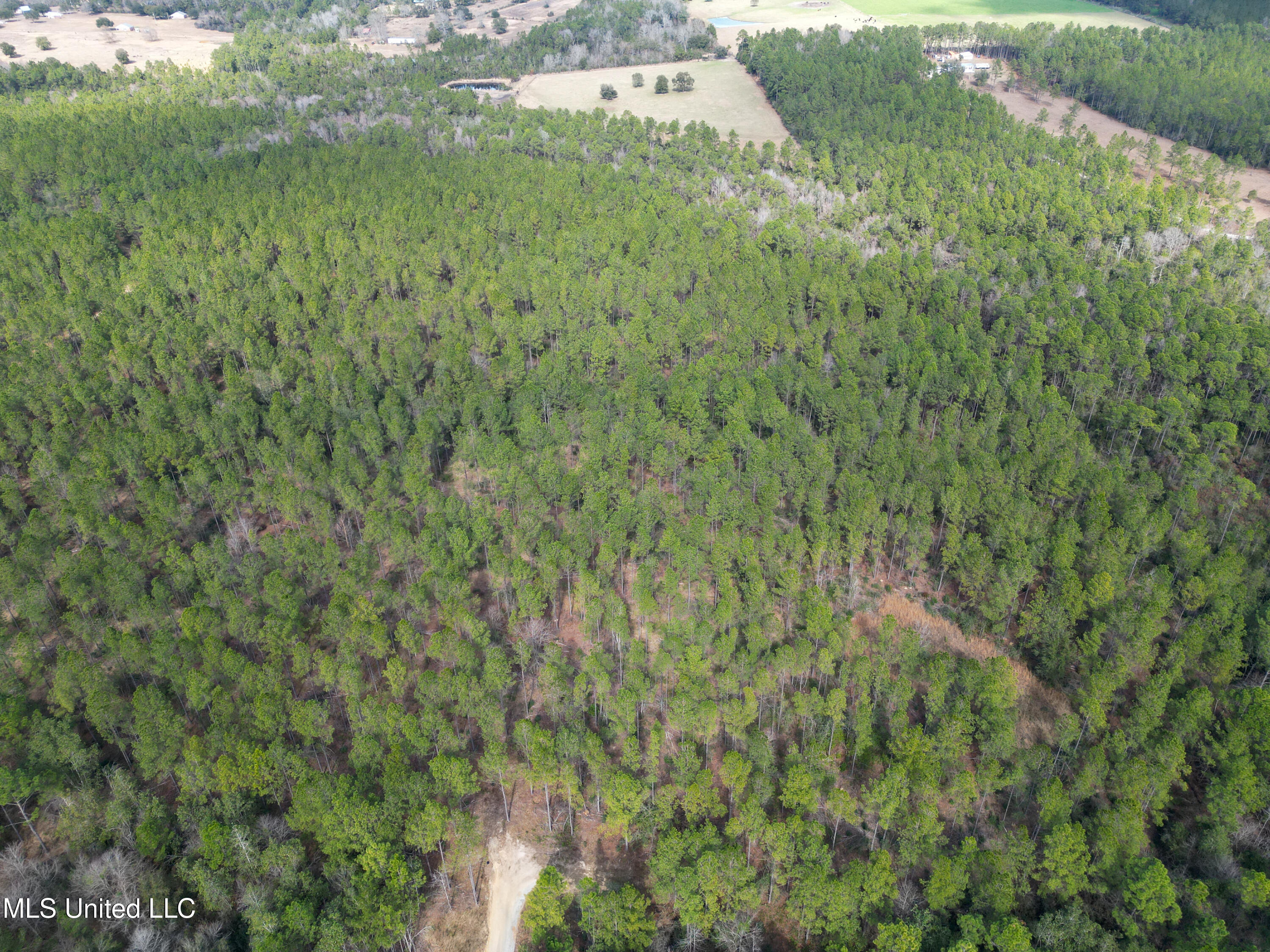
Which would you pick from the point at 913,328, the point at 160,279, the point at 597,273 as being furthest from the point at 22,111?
the point at 913,328

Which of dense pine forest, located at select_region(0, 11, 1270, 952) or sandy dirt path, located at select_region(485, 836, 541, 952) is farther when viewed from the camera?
dense pine forest, located at select_region(0, 11, 1270, 952)

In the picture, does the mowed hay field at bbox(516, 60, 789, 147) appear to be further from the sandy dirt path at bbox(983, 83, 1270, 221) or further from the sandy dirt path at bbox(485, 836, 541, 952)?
the sandy dirt path at bbox(485, 836, 541, 952)

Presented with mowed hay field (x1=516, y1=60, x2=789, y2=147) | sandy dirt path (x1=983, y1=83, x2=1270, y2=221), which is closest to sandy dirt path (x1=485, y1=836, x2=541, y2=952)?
sandy dirt path (x1=983, y1=83, x2=1270, y2=221)

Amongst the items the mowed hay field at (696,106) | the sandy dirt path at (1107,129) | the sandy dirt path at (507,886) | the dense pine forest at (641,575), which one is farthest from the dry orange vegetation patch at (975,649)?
the mowed hay field at (696,106)

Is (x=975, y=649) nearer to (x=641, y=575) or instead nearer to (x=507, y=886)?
(x=641, y=575)

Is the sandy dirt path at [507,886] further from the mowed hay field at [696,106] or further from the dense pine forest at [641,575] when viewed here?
the mowed hay field at [696,106]

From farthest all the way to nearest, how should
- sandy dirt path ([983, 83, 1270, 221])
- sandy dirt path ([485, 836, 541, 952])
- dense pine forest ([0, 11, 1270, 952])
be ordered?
sandy dirt path ([983, 83, 1270, 221]) → dense pine forest ([0, 11, 1270, 952]) → sandy dirt path ([485, 836, 541, 952])

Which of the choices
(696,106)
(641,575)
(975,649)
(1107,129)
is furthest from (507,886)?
Result: (1107,129)
